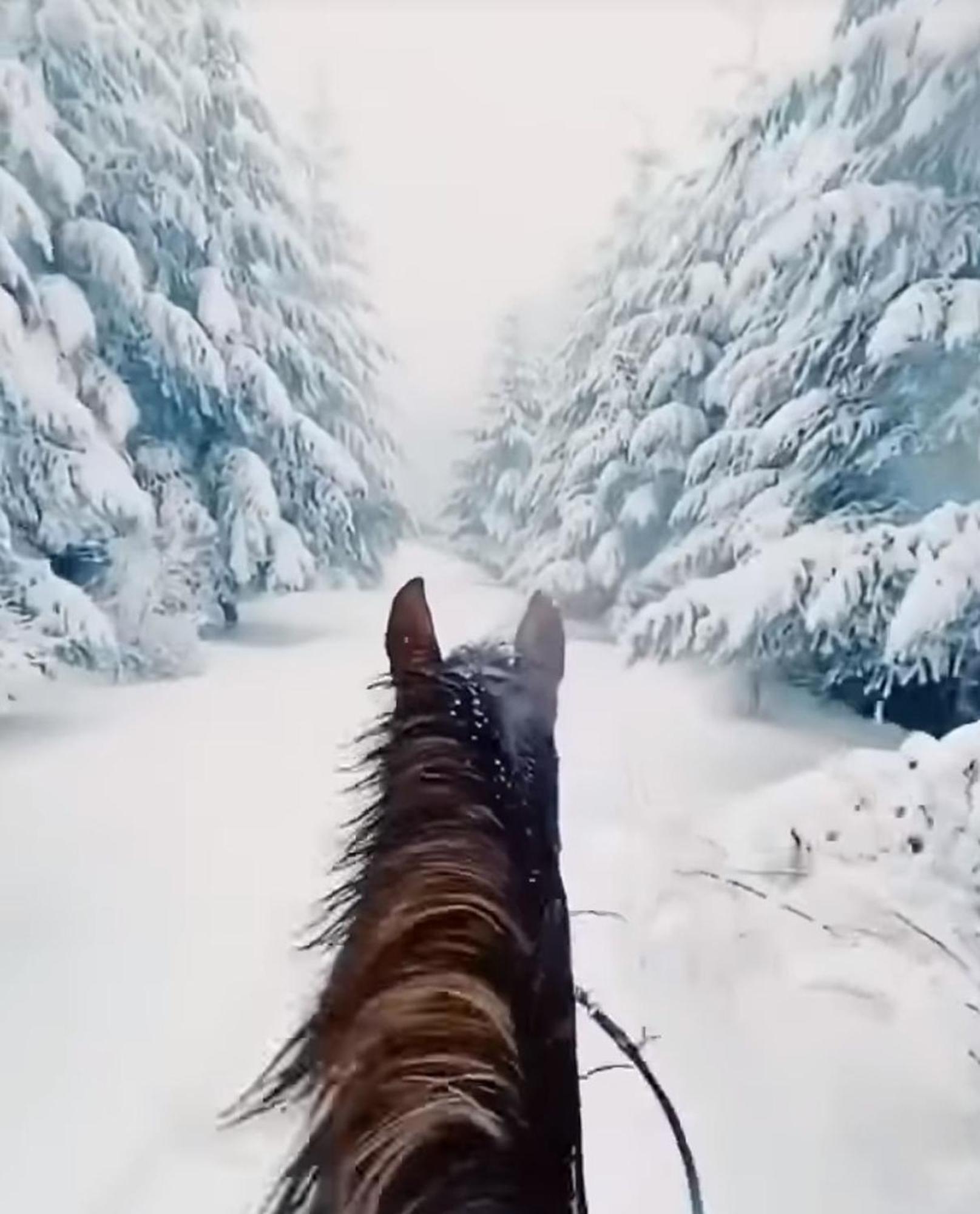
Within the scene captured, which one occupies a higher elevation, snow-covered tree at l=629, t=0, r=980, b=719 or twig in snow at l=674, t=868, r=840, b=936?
snow-covered tree at l=629, t=0, r=980, b=719

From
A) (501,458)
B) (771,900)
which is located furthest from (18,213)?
→ (771,900)

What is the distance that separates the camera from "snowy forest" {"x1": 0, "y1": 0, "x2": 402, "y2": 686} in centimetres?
115

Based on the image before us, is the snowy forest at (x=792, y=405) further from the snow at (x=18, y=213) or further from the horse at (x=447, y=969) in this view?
the snow at (x=18, y=213)

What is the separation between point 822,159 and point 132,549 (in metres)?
0.69

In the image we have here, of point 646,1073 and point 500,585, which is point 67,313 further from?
point 646,1073

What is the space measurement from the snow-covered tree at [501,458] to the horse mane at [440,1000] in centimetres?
10

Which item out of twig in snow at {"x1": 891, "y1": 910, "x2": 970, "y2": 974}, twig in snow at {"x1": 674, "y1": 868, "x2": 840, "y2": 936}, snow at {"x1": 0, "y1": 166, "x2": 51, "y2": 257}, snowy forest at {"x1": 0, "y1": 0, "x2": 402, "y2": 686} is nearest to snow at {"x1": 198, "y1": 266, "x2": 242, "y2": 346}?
snowy forest at {"x1": 0, "y1": 0, "x2": 402, "y2": 686}

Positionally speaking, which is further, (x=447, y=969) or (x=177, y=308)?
(x=177, y=308)

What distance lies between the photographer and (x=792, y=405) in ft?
3.78

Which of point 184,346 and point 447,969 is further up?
point 184,346

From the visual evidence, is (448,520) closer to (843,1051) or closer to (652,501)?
(652,501)

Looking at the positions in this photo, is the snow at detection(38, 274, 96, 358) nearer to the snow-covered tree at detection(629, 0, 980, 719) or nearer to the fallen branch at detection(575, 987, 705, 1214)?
the snow-covered tree at detection(629, 0, 980, 719)

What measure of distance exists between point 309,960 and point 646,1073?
28cm

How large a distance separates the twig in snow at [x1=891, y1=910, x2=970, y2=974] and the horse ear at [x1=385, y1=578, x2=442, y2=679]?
44 centimetres
